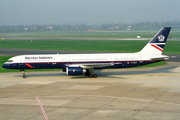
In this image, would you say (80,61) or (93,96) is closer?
(93,96)

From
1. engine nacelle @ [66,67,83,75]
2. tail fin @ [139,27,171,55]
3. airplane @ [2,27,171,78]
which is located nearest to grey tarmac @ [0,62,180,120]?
engine nacelle @ [66,67,83,75]

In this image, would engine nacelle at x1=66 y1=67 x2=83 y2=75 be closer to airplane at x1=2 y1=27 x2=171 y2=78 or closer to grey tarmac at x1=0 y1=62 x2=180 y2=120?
airplane at x1=2 y1=27 x2=171 y2=78

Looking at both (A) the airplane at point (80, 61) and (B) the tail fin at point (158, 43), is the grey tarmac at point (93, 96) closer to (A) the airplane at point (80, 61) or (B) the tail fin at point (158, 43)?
(A) the airplane at point (80, 61)

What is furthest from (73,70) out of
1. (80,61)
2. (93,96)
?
(93,96)

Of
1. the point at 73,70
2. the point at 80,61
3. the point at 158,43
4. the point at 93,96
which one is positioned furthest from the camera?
the point at 158,43

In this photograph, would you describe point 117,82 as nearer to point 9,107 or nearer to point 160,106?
point 160,106

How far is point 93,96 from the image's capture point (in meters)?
32.1

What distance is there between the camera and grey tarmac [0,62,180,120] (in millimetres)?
25031

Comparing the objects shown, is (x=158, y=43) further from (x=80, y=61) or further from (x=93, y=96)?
(x=93, y=96)

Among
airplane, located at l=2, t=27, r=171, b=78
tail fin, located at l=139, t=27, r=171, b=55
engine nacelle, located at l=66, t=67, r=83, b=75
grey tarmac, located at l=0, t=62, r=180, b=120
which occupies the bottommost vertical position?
grey tarmac, located at l=0, t=62, r=180, b=120

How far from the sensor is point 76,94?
1315 inches

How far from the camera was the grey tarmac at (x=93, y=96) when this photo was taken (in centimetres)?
2503

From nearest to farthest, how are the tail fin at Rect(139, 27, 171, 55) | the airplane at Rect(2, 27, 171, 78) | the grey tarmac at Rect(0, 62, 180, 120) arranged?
1. the grey tarmac at Rect(0, 62, 180, 120)
2. the airplane at Rect(2, 27, 171, 78)
3. the tail fin at Rect(139, 27, 171, 55)

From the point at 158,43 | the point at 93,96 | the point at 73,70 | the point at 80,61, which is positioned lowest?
the point at 93,96
